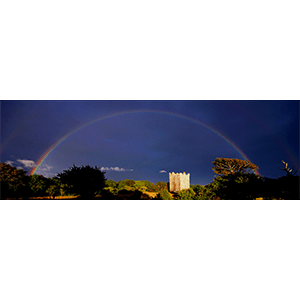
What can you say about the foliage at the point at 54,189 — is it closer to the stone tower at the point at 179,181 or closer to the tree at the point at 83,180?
the tree at the point at 83,180

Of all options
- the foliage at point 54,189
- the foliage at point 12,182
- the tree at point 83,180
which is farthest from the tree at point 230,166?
the foliage at point 12,182

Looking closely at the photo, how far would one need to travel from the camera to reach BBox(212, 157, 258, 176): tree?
20839 millimetres

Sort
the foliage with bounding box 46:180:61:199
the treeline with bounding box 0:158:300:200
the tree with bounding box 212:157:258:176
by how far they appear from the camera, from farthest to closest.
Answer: the tree with bounding box 212:157:258:176 < the foliage with bounding box 46:180:61:199 < the treeline with bounding box 0:158:300:200

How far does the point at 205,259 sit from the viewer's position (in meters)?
1.14

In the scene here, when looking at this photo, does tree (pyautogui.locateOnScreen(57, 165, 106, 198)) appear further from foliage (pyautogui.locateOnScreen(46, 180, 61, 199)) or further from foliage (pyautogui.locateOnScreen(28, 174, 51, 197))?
foliage (pyautogui.locateOnScreen(28, 174, 51, 197))

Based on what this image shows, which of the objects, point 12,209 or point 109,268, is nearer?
point 109,268

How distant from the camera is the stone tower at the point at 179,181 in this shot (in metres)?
24.7

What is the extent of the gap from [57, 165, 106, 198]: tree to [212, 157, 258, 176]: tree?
1929 cm

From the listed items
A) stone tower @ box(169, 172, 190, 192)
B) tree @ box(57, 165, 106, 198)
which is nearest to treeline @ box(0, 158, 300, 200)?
tree @ box(57, 165, 106, 198)
